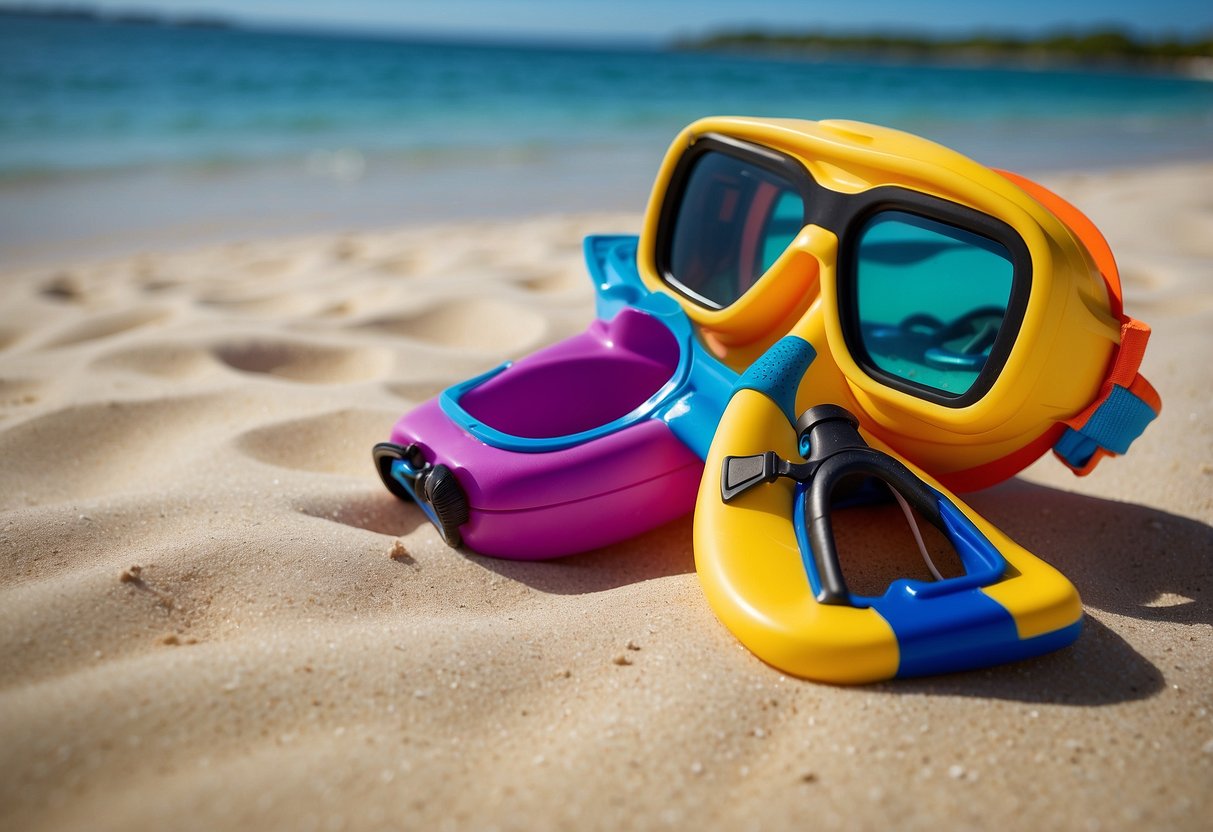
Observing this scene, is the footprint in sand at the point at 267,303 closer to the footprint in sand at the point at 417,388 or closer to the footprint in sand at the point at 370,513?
the footprint in sand at the point at 417,388

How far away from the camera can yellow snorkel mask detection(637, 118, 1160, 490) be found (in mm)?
1646

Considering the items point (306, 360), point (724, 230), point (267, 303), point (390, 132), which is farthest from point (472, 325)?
point (390, 132)

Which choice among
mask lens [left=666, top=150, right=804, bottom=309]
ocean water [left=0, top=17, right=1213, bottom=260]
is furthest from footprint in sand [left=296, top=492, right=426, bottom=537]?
ocean water [left=0, top=17, right=1213, bottom=260]

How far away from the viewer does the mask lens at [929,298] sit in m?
1.87

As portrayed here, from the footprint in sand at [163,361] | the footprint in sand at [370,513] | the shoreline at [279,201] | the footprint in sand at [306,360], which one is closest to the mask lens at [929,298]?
the footprint in sand at [370,513]

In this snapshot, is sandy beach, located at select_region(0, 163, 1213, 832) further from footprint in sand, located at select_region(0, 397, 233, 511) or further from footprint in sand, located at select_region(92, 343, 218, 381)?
footprint in sand, located at select_region(92, 343, 218, 381)

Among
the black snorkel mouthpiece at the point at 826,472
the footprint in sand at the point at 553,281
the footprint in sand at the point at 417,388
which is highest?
the black snorkel mouthpiece at the point at 826,472

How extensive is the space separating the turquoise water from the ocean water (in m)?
0.05

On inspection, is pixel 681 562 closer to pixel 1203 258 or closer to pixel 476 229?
pixel 1203 258

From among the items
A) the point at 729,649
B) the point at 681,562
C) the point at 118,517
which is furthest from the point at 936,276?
the point at 118,517

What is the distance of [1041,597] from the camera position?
1.47 meters

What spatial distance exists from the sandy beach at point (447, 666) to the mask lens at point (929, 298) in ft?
1.32

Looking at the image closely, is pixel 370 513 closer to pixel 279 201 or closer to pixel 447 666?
pixel 447 666

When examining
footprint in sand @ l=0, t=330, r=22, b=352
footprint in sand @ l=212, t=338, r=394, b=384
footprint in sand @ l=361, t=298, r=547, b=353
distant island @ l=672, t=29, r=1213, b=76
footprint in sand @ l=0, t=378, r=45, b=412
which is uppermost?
distant island @ l=672, t=29, r=1213, b=76
